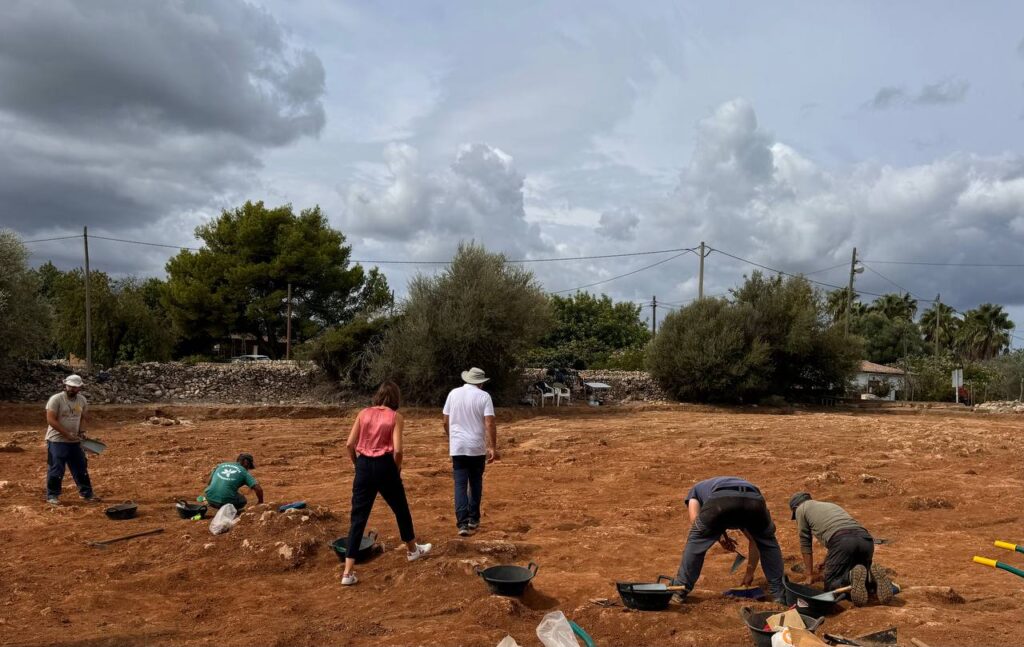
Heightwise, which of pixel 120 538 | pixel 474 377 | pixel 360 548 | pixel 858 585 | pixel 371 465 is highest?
pixel 474 377

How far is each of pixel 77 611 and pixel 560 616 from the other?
3.83 meters

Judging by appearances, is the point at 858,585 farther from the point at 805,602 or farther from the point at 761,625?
the point at 761,625

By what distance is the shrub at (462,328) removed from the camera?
78.5 feet

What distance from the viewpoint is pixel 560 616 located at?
420 cm

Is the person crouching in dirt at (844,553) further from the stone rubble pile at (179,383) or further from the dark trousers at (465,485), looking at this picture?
the stone rubble pile at (179,383)

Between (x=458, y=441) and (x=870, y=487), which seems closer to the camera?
(x=458, y=441)

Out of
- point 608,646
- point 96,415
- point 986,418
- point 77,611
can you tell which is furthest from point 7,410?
point 986,418

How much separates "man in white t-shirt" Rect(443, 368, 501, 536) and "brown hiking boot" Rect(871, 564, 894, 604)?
342 cm

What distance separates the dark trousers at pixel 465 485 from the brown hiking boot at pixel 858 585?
3509 mm

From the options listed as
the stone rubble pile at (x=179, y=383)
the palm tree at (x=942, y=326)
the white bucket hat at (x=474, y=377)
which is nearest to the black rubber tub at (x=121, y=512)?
the white bucket hat at (x=474, y=377)

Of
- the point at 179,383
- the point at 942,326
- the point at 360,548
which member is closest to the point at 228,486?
the point at 360,548

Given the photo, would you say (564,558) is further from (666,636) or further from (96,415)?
(96,415)

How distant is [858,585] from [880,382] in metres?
42.4

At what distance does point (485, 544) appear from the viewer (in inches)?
262
